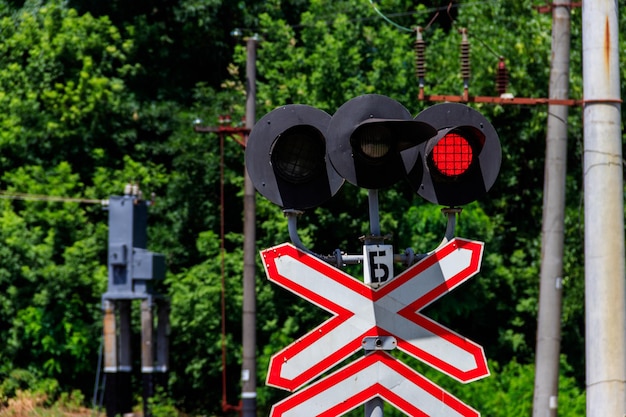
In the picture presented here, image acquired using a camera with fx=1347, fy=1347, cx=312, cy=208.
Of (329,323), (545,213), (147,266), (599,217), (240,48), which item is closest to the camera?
(329,323)

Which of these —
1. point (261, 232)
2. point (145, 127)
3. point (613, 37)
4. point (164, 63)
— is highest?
point (164, 63)

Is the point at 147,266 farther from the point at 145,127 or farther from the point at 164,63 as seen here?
the point at 164,63

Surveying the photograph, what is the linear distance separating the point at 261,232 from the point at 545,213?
372 inches

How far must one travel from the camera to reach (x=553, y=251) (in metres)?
18.6

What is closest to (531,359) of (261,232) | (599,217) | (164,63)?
(261,232)

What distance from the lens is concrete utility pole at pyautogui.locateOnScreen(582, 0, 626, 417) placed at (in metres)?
6.91

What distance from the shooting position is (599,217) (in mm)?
7059

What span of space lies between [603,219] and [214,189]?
21470 mm

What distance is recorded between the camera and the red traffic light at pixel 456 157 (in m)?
5.79

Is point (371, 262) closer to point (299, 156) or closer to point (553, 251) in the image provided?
A: point (299, 156)

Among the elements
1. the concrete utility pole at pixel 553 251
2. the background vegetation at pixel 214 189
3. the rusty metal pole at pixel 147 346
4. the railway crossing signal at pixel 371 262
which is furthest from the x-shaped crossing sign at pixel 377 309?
the background vegetation at pixel 214 189

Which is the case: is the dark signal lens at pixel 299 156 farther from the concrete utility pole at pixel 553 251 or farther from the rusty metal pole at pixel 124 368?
the rusty metal pole at pixel 124 368

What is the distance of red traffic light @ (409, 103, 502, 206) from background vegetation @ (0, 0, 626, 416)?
17.8m

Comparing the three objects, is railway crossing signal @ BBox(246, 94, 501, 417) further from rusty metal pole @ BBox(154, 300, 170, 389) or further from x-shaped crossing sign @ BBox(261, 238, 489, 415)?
rusty metal pole @ BBox(154, 300, 170, 389)
